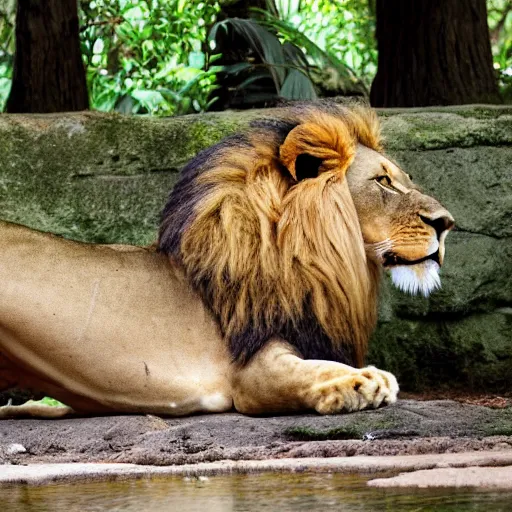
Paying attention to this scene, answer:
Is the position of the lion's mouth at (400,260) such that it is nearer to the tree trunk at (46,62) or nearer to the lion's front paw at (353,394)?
the lion's front paw at (353,394)

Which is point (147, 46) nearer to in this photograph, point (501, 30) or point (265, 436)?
point (501, 30)

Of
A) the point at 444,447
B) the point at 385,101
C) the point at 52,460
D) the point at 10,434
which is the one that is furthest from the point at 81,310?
the point at 385,101

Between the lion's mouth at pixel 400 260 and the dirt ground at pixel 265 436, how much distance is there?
59 centimetres

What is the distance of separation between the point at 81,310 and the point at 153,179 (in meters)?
1.38

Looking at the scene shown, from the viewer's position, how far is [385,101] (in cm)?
727

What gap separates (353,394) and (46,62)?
344cm

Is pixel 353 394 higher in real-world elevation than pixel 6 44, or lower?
lower

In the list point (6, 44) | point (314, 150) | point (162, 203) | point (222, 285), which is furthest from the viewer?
point (6, 44)

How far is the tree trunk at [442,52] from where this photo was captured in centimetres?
696

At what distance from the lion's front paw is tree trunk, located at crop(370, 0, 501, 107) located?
3001mm

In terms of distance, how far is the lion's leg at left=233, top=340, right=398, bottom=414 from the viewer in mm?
4281

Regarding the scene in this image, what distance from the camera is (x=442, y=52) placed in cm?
698

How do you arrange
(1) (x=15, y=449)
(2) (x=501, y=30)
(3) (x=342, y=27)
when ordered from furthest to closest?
(2) (x=501, y=30) < (3) (x=342, y=27) < (1) (x=15, y=449)

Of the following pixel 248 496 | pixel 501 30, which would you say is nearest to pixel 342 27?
pixel 501 30
